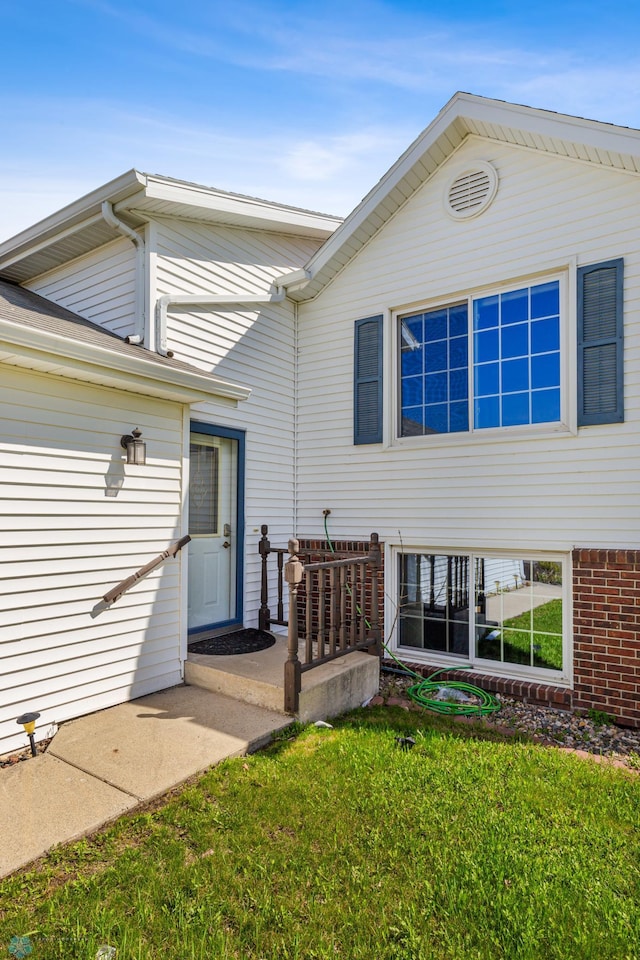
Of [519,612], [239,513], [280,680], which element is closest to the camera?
[280,680]

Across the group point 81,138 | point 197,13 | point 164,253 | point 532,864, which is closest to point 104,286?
point 164,253

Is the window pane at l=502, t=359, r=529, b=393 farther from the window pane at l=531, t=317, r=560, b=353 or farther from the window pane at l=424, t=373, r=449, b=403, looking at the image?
the window pane at l=424, t=373, r=449, b=403

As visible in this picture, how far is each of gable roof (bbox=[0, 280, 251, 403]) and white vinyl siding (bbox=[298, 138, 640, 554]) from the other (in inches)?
72.1

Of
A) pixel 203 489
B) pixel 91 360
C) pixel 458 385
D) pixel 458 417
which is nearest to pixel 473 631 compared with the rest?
pixel 458 417

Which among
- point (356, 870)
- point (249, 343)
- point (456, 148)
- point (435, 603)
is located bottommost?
point (356, 870)

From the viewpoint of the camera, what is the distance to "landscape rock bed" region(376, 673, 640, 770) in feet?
12.5

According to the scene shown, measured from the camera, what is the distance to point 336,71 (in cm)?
577

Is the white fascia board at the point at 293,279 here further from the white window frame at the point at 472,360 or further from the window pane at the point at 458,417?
the window pane at the point at 458,417

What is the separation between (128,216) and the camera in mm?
4871

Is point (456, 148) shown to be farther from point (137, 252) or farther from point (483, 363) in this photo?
point (137, 252)

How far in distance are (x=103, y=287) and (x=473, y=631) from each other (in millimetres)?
5209

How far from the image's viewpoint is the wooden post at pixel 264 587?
569 centimetres

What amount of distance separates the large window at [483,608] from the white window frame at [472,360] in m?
1.21

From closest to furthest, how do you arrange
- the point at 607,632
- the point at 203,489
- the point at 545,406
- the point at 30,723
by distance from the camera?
1. the point at 30,723
2. the point at 607,632
3. the point at 545,406
4. the point at 203,489
